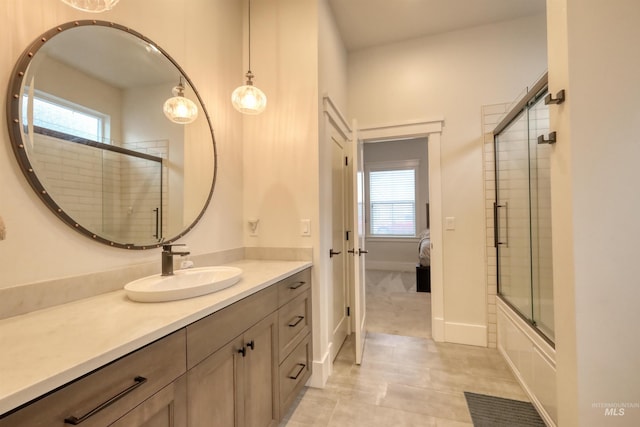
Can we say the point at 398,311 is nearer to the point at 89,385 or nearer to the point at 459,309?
the point at 459,309

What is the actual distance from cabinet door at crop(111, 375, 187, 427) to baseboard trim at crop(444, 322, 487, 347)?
256 centimetres

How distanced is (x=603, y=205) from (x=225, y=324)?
1654mm

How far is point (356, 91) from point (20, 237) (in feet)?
9.78

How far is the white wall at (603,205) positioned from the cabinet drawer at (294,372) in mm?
1369

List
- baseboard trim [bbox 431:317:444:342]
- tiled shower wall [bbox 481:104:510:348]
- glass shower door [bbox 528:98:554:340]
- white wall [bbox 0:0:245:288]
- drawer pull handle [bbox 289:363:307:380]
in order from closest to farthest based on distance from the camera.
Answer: white wall [bbox 0:0:245:288], drawer pull handle [bbox 289:363:307:380], glass shower door [bbox 528:98:554:340], tiled shower wall [bbox 481:104:510:348], baseboard trim [bbox 431:317:444:342]

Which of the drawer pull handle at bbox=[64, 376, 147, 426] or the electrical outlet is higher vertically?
the electrical outlet

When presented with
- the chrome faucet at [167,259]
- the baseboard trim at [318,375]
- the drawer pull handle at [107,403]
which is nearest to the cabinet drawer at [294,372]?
the baseboard trim at [318,375]

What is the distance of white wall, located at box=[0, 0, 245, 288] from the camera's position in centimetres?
95

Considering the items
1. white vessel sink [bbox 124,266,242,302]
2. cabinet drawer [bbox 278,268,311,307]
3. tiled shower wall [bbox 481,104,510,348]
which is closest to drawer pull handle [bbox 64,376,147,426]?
white vessel sink [bbox 124,266,242,302]

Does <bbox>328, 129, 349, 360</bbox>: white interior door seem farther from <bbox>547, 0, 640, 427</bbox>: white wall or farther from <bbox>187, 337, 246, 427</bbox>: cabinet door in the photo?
<bbox>547, 0, 640, 427</bbox>: white wall

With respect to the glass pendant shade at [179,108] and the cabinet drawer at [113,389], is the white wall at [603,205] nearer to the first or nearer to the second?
the cabinet drawer at [113,389]

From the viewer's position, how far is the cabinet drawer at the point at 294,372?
5.16 ft

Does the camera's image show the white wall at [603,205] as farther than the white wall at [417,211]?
No

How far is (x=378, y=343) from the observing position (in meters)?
2.72
